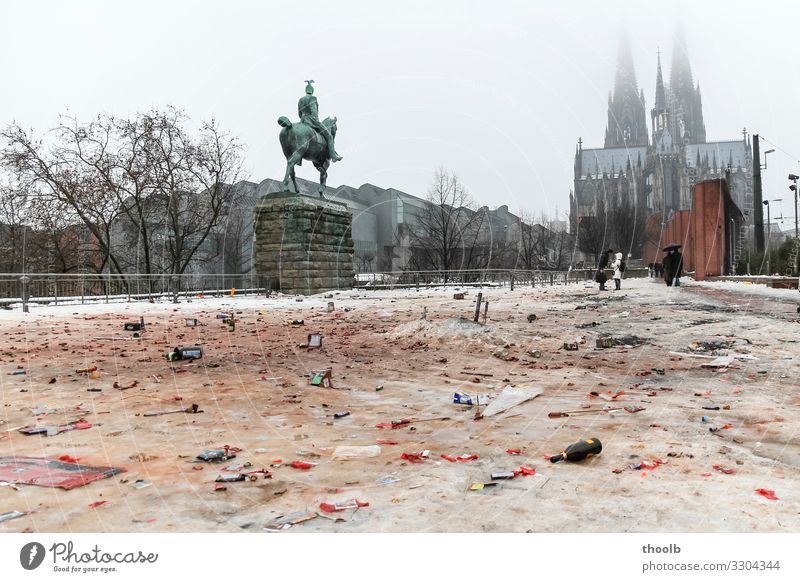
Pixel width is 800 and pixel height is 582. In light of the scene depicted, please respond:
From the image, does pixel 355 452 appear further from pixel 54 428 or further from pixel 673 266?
pixel 673 266

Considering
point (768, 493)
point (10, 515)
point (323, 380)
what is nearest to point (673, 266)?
point (323, 380)

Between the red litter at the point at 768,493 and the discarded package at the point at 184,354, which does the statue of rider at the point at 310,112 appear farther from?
the red litter at the point at 768,493

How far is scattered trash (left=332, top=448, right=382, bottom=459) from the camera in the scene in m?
3.07

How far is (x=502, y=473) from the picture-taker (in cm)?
269

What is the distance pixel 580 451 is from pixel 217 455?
2.03m

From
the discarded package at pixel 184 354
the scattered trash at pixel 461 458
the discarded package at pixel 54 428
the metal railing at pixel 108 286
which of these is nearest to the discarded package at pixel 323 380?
the discarded package at pixel 54 428

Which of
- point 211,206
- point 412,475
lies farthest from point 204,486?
point 211,206

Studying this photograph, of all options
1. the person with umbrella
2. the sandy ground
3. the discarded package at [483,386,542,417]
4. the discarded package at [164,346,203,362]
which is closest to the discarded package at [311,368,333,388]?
the sandy ground

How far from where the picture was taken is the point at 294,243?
22188 mm

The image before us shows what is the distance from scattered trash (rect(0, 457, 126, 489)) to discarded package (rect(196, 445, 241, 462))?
16.0 inches

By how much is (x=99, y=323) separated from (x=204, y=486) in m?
10.6

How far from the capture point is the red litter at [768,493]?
2.32 meters

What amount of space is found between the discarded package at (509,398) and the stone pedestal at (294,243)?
711 inches

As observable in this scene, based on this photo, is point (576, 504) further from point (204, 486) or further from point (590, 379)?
point (590, 379)
